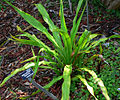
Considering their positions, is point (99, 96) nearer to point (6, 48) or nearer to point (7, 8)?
point (6, 48)

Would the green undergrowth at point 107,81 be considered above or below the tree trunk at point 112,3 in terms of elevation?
below

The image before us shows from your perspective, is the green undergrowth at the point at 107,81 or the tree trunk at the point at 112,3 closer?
the green undergrowth at the point at 107,81

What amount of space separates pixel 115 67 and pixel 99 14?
48.0 inches

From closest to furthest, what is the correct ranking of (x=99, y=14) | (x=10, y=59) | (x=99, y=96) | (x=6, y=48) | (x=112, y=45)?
(x=99, y=96) < (x=112, y=45) < (x=10, y=59) < (x=6, y=48) < (x=99, y=14)

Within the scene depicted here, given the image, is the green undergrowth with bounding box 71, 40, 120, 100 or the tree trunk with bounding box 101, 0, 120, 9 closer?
the green undergrowth with bounding box 71, 40, 120, 100

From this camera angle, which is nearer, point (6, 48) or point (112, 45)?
point (112, 45)

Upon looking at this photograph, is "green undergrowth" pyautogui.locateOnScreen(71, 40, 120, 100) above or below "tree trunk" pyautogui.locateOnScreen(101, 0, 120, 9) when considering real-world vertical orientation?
below

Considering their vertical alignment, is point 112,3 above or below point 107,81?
above

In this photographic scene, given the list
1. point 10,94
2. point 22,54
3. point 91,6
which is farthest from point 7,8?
point 10,94

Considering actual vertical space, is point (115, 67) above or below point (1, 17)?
below

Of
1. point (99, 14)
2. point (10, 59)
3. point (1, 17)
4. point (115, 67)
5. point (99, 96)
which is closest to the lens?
point (99, 96)

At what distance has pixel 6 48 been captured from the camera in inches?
86.6

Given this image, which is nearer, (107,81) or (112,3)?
(107,81)

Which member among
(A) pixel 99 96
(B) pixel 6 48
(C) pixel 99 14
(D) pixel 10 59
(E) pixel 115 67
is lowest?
(A) pixel 99 96
